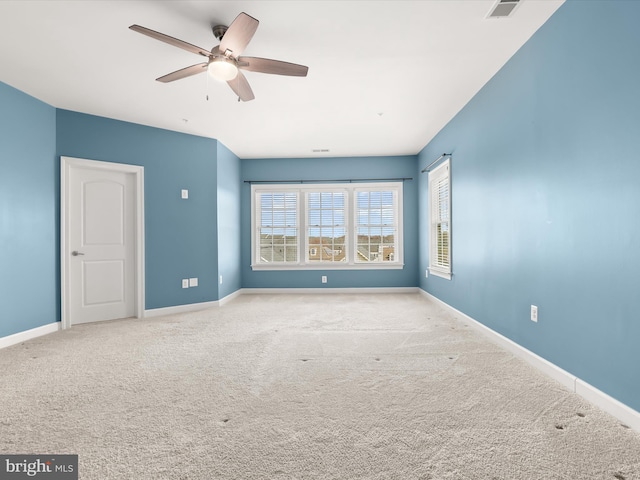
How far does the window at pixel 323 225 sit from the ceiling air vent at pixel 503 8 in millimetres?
3989

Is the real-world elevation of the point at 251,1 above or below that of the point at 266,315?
above

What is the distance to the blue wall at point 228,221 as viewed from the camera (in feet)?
17.0

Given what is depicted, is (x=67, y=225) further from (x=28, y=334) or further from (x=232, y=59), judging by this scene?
(x=232, y=59)

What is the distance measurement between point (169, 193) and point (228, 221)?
3.87ft

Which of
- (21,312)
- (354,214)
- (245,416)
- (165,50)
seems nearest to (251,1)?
(165,50)

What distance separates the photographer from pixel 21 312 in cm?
337

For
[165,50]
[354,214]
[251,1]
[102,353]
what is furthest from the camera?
[354,214]

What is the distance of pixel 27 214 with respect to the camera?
346 cm

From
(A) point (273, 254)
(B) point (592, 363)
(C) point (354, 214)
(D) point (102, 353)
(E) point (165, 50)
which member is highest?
(E) point (165, 50)

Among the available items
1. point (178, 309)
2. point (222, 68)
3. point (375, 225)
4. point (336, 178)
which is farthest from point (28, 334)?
point (375, 225)

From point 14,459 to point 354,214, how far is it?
548cm

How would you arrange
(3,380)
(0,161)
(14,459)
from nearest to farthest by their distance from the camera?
1. (14,459)
2. (3,380)
3. (0,161)

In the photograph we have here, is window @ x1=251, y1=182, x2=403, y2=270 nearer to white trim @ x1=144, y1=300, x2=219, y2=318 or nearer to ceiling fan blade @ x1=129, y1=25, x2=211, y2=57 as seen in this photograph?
white trim @ x1=144, y1=300, x2=219, y2=318

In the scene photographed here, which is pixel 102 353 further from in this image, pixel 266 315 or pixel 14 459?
pixel 266 315
